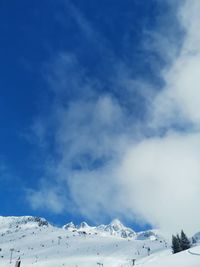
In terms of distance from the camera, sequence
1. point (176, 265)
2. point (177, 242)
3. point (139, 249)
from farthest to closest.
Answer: point (139, 249), point (177, 242), point (176, 265)

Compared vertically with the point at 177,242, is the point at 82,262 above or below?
above

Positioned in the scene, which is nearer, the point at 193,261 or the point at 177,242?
the point at 193,261

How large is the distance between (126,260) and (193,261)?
487 ft

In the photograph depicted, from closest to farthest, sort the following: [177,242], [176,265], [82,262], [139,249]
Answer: [176,265]
[177,242]
[82,262]
[139,249]

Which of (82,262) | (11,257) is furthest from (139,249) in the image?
(11,257)

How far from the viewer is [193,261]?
29.6 m

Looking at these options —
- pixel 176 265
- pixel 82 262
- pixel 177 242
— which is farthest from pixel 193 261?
pixel 82 262

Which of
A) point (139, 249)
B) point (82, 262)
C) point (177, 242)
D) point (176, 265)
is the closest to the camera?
→ point (176, 265)

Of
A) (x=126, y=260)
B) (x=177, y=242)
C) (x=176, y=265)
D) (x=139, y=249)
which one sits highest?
(x=139, y=249)

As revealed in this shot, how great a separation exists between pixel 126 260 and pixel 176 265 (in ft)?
488

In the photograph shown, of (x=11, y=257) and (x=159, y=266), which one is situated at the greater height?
(x=11, y=257)

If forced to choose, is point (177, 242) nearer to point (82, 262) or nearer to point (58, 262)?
point (82, 262)

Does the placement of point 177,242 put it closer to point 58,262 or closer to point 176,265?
point 176,265

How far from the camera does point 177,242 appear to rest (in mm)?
97250
